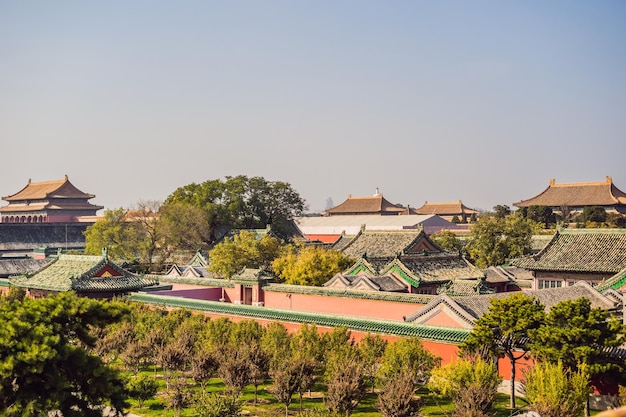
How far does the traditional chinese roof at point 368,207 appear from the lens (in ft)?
285

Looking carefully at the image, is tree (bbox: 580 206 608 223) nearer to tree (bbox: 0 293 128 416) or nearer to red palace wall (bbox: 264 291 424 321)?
red palace wall (bbox: 264 291 424 321)

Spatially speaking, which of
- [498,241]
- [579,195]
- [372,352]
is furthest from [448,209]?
[372,352]

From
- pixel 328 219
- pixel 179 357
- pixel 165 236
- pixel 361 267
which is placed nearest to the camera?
pixel 179 357

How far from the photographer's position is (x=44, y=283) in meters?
29.9

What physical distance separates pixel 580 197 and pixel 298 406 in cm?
5868

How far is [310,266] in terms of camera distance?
3284 cm

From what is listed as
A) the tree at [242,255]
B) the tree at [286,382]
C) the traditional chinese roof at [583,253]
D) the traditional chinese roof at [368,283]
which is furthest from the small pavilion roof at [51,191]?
the tree at [286,382]

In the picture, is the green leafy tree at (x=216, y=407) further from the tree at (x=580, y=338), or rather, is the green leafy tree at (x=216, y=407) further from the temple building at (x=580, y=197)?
the temple building at (x=580, y=197)

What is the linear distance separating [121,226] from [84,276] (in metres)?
21.0

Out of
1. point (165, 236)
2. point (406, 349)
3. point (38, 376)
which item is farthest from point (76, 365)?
point (165, 236)

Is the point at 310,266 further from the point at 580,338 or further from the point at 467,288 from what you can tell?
the point at 580,338

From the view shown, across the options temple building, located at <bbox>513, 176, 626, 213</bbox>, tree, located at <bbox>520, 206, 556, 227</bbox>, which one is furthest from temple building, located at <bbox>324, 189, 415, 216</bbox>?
tree, located at <bbox>520, 206, 556, 227</bbox>

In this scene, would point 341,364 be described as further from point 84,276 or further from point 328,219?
point 328,219

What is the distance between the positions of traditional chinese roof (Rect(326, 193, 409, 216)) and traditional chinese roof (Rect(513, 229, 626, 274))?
55333 mm
